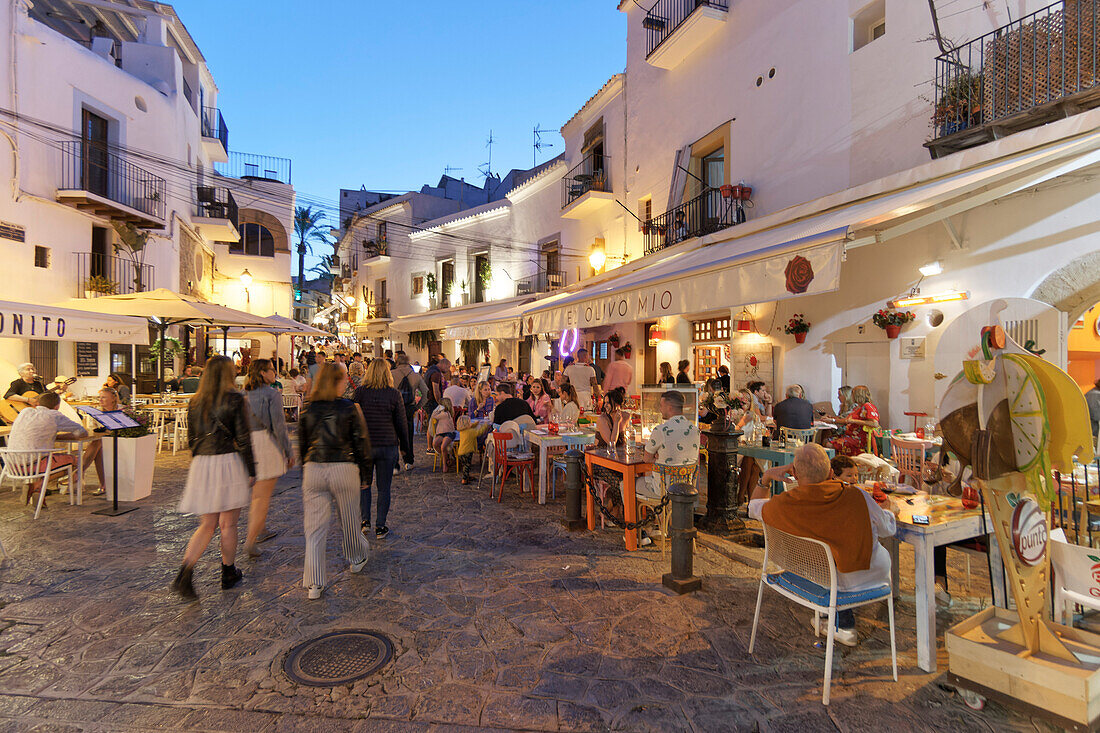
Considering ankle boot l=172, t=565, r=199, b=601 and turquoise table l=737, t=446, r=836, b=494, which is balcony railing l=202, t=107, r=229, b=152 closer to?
ankle boot l=172, t=565, r=199, b=601

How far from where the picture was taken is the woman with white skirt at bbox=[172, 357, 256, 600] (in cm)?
413

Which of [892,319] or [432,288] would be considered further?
[432,288]

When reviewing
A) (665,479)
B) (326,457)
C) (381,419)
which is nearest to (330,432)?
(326,457)

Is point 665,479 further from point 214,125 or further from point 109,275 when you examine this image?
point 214,125

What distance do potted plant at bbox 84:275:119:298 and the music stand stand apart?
7.59 metres

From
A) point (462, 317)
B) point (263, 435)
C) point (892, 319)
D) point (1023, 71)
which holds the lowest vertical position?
point (263, 435)

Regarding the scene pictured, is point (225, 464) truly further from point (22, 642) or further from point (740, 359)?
point (740, 359)

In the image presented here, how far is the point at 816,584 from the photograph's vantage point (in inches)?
127

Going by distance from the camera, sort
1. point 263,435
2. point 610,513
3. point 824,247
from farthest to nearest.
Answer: point 610,513 < point 263,435 < point 824,247

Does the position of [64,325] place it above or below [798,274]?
below

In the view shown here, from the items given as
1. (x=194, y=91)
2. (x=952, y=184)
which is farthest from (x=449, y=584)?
(x=194, y=91)

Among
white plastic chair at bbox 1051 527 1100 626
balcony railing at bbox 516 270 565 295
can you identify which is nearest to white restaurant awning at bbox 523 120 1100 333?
white plastic chair at bbox 1051 527 1100 626

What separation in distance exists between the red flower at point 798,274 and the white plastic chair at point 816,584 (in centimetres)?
220

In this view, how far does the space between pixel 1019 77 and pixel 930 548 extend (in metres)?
5.95
